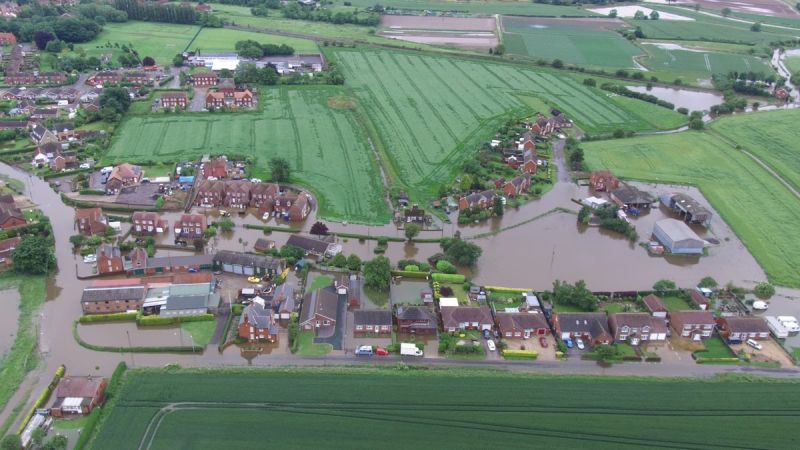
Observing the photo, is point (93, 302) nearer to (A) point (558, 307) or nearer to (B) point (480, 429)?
(B) point (480, 429)

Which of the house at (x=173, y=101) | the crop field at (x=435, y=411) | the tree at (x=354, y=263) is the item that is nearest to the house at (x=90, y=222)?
the crop field at (x=435, y=411)

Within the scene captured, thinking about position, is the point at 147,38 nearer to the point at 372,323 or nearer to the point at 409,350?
the point at 372,323

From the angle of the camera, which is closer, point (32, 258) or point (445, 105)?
point (32, 258)

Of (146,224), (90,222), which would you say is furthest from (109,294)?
(90,222)

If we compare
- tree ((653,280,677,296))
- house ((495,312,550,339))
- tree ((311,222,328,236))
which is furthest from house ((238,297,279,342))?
tree ((653,280,677,296))

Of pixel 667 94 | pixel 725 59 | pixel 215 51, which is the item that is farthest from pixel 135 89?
pixel 725 59

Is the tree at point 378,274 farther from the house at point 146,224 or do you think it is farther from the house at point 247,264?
the house at point 146,224
